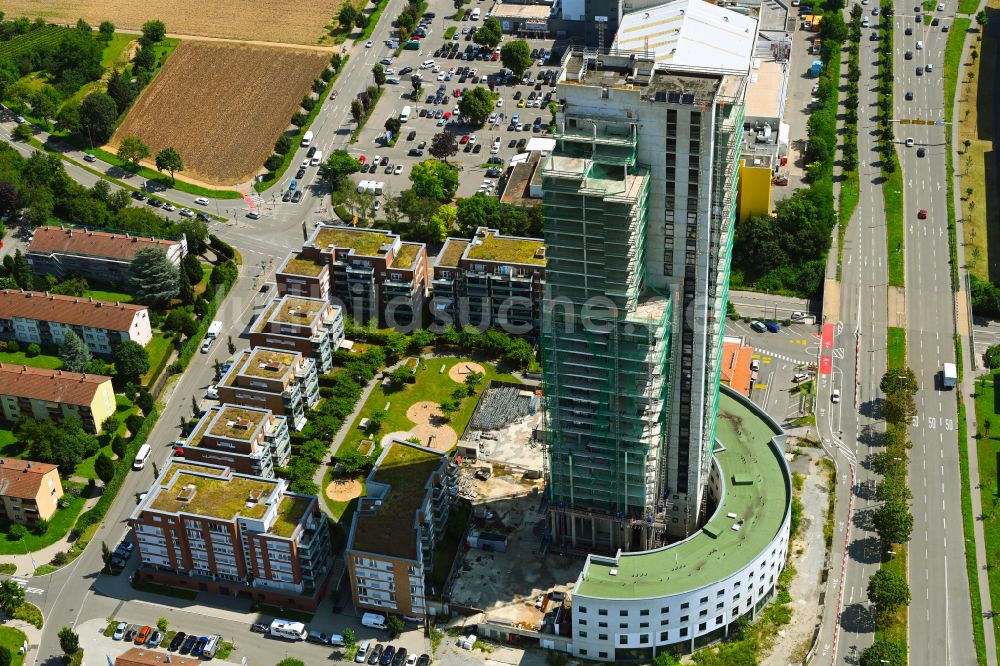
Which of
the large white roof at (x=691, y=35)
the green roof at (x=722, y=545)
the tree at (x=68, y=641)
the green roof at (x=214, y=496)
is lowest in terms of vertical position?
the tree at (x=68, y=641)

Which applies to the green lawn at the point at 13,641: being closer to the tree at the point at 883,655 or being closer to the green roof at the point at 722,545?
the green roof at the point at 722,545

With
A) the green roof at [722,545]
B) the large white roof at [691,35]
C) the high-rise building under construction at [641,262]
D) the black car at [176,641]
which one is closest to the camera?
the high-rise building under construction at [641,262]

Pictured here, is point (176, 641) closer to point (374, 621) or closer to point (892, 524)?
point (374, 621)

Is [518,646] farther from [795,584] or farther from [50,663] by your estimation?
[50,663]

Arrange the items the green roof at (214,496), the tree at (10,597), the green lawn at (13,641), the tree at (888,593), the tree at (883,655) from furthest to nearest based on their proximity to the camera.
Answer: the tree at (10,597) → the green roof at (214,496) → the green lawn at (13,641) → the tree at (888,593) → the tree at (883,655)

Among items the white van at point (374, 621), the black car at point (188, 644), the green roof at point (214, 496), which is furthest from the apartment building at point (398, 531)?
the black car at point (188, 644)

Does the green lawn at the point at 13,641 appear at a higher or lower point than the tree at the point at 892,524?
lower

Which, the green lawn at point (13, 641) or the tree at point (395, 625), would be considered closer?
the tree at point (395, 625)
